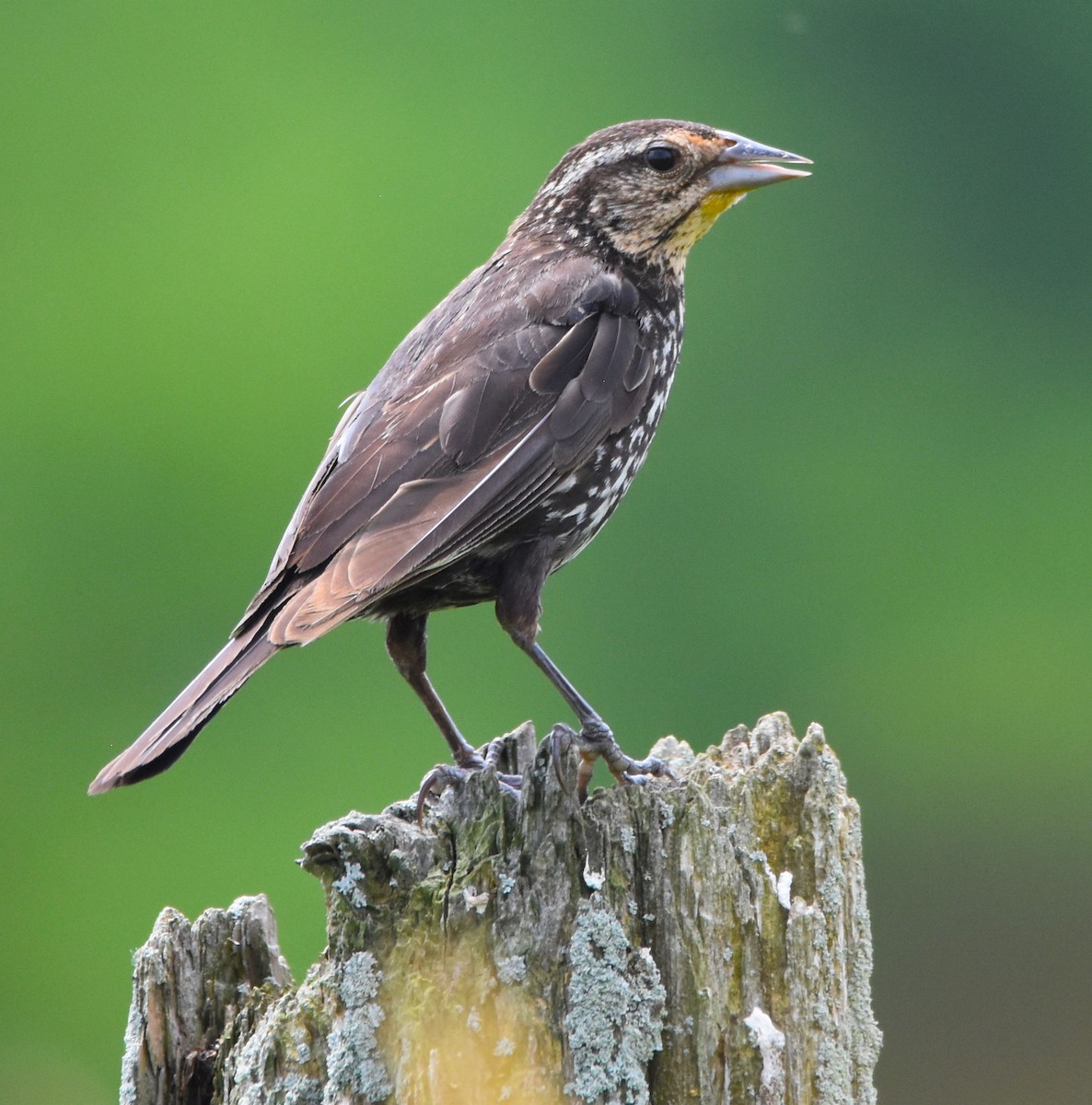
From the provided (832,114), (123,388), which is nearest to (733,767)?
(123,388)

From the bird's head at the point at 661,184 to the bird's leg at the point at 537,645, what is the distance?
1.04 m

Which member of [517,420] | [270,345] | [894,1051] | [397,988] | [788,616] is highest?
[270,345]

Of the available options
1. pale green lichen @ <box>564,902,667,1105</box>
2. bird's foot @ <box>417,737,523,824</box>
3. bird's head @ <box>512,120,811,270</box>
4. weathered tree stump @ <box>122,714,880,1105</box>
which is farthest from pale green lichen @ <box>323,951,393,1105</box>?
bird's head @ <box>512,120,811,270</box>

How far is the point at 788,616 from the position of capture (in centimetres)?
1009

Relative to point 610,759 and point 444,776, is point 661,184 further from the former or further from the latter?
point 444,776

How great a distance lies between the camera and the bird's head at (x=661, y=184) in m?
4.99

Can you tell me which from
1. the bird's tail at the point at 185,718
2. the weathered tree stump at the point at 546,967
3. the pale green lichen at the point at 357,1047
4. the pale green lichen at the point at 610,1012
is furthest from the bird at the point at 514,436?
the pale green lichen at the point at 357,1047

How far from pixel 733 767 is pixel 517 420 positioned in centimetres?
104

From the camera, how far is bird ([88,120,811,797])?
4102 millimetres

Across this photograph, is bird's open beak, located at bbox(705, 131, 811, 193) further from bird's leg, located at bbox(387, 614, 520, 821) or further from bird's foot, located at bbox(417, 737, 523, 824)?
bird's foot, located at bbox(417, 737, 523, 824)

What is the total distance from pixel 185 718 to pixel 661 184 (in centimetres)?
214

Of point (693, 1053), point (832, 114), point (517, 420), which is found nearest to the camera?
point (693, 1053)

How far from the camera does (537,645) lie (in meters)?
4.54

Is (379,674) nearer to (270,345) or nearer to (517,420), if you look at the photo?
(270,345)
